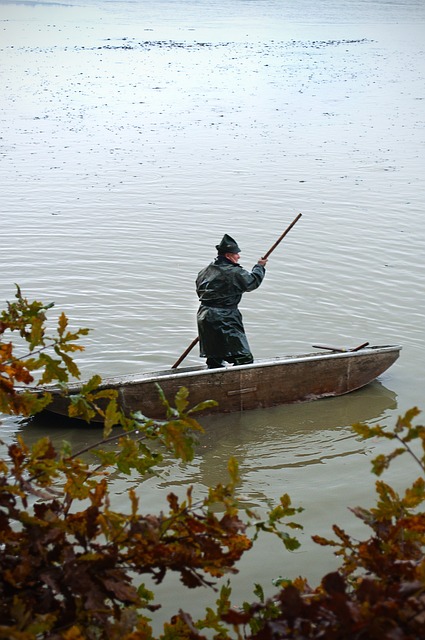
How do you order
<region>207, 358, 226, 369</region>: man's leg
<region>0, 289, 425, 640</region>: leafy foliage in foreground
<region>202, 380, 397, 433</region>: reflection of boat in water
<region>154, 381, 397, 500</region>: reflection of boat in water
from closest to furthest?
1. <region>0, 289, 425, 640</region>: leafy foliage in foreground
2. <region>154, 381, 397, 500</region>: reflection of boat in water
3. <region>202, 380, 397, 433</region>: reflection of boat in water
4. <region>207, 358, 226, 369</region>: man's leg

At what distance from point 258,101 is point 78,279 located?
19.5m

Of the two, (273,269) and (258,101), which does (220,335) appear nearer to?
(273,269)

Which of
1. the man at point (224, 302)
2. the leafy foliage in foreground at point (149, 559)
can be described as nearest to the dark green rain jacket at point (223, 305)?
the man at point (224, 302)

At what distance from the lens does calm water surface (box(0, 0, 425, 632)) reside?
881cm

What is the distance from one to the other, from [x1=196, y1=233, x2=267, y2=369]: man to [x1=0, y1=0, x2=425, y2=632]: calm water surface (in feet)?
2.41

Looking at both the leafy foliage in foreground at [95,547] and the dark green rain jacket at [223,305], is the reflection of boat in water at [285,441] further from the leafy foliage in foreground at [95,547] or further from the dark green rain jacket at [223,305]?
the leafy foliage in foreground at [95,547]

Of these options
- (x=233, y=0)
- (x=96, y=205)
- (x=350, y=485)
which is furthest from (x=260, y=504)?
(x=233, y=0)

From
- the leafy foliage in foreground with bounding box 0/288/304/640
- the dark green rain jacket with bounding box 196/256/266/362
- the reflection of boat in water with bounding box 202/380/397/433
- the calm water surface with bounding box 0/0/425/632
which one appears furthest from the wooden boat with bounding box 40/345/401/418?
the leafy foliage in foreground with bounding box 0/288/304/640

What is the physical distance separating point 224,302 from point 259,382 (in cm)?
91

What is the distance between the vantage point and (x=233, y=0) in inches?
2997

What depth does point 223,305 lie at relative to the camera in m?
9.52

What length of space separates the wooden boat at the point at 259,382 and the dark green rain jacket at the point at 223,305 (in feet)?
0.96

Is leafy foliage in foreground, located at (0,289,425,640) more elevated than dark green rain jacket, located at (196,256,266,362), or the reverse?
dark green rain jacket, located at (196,256,266,362)

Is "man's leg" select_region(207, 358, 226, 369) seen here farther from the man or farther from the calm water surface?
the calm water surface
